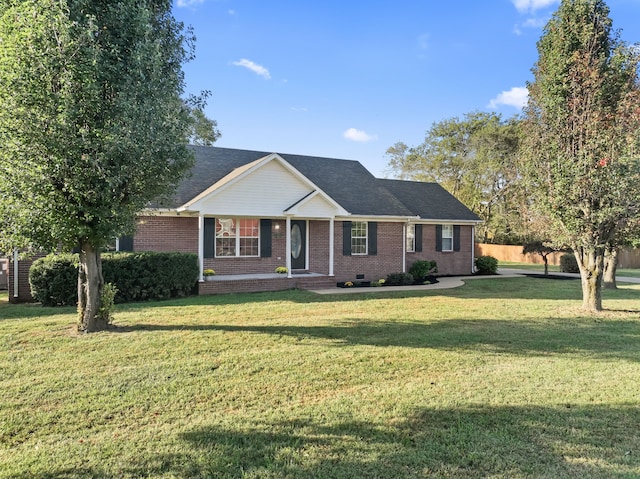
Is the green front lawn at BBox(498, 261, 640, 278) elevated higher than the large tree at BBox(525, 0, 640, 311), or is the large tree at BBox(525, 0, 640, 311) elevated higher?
the large tree at BBox(525, 0, 640, 311)

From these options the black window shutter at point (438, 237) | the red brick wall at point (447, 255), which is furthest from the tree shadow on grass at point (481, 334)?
the black window shutter at point (438, 237)

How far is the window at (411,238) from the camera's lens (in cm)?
1922

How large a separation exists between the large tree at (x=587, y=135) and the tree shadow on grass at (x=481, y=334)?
7.95ft

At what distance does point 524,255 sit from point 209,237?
86.0ft

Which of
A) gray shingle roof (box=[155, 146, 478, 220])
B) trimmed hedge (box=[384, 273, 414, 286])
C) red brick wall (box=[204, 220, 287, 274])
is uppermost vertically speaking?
gray shingle roof (box=[155, 146, 478, 220])

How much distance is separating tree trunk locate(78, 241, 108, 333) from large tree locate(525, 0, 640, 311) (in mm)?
10425

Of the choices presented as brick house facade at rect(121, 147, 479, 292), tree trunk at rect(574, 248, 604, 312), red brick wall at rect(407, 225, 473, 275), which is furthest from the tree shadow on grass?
red brick wall at rect(407, 225, 473, 275)

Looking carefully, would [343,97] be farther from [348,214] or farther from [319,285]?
[319,285]

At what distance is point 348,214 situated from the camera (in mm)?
16109

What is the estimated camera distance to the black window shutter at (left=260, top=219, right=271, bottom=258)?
1529 cm

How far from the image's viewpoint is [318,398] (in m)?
4.61

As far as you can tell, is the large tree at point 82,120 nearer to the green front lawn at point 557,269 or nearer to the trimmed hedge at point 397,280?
the trimmed hedge at point 397,280

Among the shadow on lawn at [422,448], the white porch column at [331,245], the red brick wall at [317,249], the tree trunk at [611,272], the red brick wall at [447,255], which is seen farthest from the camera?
the red brick wall at [447,255]

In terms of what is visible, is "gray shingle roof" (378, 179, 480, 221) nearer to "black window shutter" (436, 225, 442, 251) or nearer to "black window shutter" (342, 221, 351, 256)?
"black window shutter" (436, 225, 442, 251)
